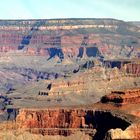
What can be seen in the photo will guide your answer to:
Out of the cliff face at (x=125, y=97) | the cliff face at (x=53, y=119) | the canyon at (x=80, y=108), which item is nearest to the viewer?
the canyon at (x=80, y=108)

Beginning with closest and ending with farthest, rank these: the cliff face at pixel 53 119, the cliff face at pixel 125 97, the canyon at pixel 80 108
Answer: the canyon at pixel 80 108
the cliff face at pixel 53 119
the cliff face at pixel 125 97

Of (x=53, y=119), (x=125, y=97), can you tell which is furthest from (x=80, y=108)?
(x=125, y=97)

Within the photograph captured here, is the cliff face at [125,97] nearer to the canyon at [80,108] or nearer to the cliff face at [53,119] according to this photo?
the canyon at [80,108]

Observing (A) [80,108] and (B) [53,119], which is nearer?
(A) [80,108]

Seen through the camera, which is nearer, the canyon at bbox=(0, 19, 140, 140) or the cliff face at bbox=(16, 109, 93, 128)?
the canyon at bbox=(0, 19, 140, 140)

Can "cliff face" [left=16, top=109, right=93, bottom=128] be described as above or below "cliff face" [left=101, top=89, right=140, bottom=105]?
below

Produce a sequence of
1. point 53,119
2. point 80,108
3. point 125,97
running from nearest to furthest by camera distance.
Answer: point 80,108, point 53,119, point 125,97

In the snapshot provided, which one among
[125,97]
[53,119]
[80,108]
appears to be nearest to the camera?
[80,108]

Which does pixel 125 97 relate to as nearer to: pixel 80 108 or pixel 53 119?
pixel 80 108

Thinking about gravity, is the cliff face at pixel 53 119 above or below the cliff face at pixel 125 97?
below

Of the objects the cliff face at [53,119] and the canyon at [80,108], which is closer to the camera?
the canyon at [80,108]

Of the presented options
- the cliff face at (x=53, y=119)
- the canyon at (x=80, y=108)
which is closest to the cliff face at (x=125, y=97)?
the canyon at (x=80, y=108)

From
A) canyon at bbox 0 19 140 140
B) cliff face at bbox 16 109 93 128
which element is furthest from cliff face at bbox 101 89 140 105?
cliff face at bbox 16 109 93 128

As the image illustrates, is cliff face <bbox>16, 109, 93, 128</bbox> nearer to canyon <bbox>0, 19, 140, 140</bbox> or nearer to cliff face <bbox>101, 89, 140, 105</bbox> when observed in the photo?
canyon <bbox>0, 19, 140, 140</bbox>
